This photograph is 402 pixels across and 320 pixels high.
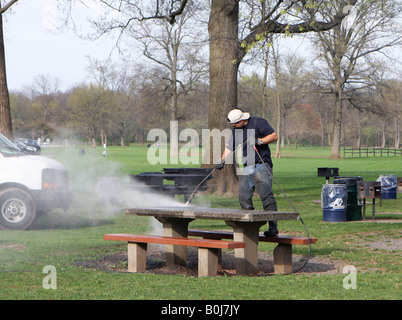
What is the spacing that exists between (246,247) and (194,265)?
1.43m

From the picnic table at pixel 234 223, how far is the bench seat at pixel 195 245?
0.86 feet

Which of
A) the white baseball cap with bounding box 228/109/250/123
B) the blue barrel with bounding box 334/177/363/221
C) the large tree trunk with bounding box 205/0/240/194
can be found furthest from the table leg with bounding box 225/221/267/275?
the large tree trunk with bounding box 205/0/240/194

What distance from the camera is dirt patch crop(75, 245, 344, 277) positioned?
8688mm

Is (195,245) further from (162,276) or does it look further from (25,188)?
(25,188)

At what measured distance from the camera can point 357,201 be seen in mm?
15406

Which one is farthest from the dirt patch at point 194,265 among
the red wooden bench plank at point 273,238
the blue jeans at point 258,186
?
the blue jeans at point 258,186

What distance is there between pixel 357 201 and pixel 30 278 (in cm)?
984

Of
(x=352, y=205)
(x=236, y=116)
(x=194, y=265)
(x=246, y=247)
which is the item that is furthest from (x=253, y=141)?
(x=352, y=205)

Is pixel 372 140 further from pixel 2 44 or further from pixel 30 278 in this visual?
pixel 30 278

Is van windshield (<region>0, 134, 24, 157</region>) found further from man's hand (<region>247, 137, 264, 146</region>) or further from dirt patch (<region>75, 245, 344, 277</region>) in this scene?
man's hand (<region>247, 137, 264, 146</region>)

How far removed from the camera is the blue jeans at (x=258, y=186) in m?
8.85

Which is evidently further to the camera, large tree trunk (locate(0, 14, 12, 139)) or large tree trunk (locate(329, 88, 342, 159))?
large tree trunk (locate(329, 88, 342, 159))

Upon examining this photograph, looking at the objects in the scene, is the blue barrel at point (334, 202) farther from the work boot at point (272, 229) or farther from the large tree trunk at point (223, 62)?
the work boot at point (272, 229)
